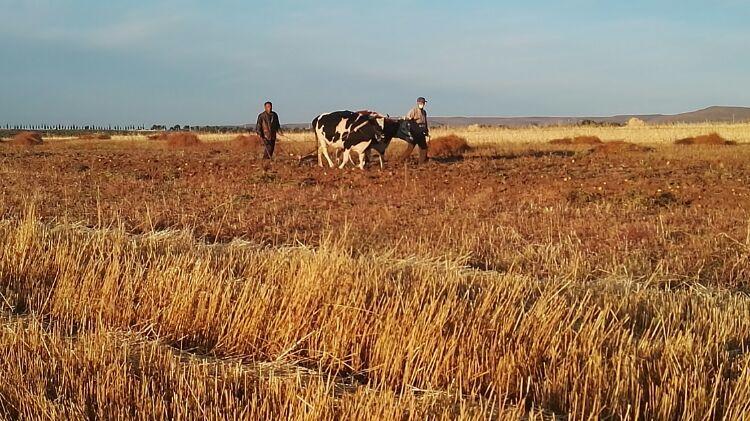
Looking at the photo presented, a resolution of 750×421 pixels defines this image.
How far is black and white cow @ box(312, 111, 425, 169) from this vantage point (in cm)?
1695

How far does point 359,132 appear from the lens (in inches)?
669

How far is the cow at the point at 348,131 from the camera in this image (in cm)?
1692

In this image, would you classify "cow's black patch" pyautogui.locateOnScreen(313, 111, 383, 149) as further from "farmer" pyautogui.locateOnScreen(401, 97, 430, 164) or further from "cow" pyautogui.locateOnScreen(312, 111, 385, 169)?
"farmer" pyautogui.locateOnScreen(401, 97, 430, 164)

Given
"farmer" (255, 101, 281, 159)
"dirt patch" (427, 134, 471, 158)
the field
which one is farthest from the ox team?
the field

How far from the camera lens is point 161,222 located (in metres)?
8.97

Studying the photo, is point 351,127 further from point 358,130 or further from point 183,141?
point 183,141

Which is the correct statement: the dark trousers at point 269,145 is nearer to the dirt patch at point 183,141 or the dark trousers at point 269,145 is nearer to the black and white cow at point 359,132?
the black and white cow at point 359,132

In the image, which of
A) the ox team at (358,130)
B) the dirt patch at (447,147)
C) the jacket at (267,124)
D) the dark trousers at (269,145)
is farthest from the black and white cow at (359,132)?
the dirt patch at (447,147)

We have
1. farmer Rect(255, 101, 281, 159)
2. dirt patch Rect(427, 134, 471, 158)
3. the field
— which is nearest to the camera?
the field

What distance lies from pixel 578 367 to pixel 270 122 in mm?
14967

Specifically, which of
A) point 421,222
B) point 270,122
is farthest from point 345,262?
point 270,122

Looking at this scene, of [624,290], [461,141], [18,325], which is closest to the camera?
[18,325]

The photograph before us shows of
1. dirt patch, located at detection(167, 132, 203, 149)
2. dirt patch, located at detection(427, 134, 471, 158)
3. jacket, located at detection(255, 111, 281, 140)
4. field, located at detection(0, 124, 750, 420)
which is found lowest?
→ field, located at detection(0, 124, 750, 420)

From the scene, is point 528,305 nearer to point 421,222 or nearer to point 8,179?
point 421,222
